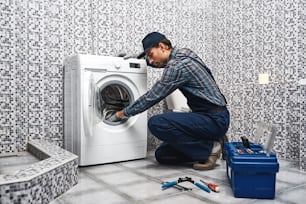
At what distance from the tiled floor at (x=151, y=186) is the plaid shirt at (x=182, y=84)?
0.44 m

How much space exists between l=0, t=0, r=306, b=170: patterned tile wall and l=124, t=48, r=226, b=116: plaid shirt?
65cm

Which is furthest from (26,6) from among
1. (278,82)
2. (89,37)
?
(278,82)

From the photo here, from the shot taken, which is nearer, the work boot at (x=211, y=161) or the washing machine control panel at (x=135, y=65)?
the work boot at (x=211, y=161)

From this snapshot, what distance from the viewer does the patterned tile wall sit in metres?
2.20

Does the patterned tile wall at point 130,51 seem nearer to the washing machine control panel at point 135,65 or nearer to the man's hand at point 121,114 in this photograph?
the washing machine control panel at point 135,65

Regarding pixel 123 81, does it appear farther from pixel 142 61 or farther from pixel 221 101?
pixel 221 101

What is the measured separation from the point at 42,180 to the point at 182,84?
45.3 inches

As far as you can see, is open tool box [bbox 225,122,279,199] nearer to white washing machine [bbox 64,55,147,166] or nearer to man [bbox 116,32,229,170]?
man [bbox 116,32,229,170]

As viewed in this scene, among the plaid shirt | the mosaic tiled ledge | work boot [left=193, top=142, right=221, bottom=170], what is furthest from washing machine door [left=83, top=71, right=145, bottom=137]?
work boot [left=193, top=142, right=221, bottom=170]

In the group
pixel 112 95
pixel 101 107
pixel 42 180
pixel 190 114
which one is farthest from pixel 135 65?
pixel 42 180

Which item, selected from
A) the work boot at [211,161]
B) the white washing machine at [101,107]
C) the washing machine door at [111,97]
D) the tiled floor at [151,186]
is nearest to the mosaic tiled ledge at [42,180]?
the tiled floor at [151,186]

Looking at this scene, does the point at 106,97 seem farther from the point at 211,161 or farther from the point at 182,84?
the point at 211,161

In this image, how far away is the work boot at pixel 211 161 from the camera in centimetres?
201

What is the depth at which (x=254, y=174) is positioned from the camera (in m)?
1.42
